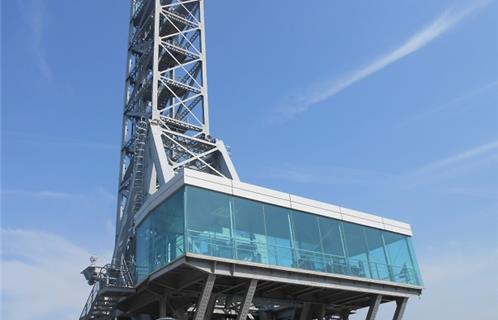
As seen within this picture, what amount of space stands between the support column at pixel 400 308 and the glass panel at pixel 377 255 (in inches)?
78.2

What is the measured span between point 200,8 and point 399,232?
22642mm

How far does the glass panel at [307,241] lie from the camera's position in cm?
2247

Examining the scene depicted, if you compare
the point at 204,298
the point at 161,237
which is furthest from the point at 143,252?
the point at 204,298

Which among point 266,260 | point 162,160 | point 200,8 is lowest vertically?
point 266,260

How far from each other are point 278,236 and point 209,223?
139 inches

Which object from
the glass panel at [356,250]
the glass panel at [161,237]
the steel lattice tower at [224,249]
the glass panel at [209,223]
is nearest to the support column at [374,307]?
the steel lattice tower at [224,249]

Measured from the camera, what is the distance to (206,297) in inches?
768

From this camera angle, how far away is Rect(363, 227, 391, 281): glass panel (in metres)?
25.2

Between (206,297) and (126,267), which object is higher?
(126,267)

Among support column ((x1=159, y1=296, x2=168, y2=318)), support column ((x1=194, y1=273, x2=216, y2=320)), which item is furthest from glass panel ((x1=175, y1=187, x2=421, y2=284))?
support column ((x1=159, y1=296, x2=168, y2=318))

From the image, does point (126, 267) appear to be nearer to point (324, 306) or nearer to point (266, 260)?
point (266, 260)

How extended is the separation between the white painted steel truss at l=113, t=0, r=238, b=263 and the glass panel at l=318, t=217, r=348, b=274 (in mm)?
6878

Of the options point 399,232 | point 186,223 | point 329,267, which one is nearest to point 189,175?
point 186,223

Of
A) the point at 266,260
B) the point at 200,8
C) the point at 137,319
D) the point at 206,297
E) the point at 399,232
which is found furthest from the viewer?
the point at 200,8
